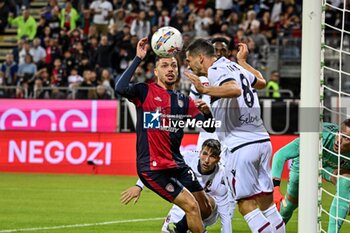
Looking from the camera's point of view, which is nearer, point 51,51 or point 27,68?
point 27,68

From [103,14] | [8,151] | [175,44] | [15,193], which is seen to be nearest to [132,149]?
[8,151]

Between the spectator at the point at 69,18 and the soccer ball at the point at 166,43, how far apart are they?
1809 centimetres

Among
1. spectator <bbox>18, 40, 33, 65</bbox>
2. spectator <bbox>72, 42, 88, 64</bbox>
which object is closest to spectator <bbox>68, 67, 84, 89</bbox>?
spectator <bbox>72, 42, 88, 64</bbox>

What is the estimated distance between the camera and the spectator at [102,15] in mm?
27308

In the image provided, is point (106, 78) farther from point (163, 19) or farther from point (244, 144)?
point (244, 144)

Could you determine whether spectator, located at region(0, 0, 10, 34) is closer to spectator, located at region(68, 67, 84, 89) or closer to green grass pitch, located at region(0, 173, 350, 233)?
spectator, located at region(68, 67, 84, 89)

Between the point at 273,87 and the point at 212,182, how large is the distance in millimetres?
12321

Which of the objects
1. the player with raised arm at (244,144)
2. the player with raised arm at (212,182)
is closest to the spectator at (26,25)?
the player with raised arm at (212,182)

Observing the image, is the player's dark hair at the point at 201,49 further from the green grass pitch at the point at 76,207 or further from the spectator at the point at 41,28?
the spectator at the point at 41,28

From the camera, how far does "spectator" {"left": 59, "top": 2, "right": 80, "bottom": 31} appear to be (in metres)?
27.5

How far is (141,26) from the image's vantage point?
25.7m

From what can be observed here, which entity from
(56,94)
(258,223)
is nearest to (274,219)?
(258,223)

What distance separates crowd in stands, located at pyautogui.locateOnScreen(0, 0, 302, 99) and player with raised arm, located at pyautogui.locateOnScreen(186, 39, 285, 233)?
45.0ft

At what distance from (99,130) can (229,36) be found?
5.87 metres
